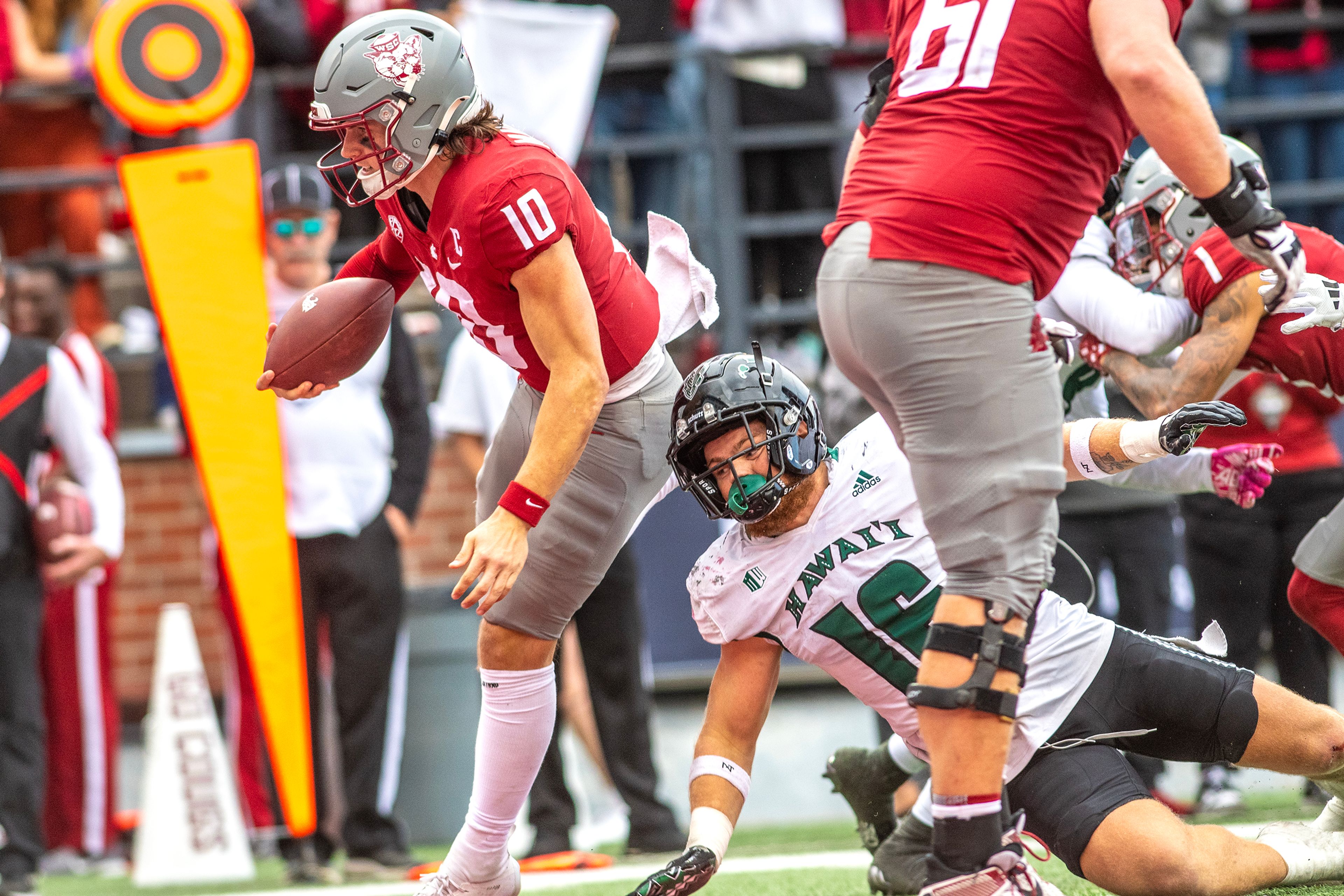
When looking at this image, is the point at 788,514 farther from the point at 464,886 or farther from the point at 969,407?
the point at 464,886

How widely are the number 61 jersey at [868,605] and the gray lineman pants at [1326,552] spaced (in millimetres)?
804

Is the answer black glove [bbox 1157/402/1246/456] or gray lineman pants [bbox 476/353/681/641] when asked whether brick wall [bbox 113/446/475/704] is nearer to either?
gray lineman pants [bbox 476/353/681/641]

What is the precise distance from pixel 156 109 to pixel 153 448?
190cm

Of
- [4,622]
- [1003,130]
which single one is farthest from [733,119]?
[1003,130]

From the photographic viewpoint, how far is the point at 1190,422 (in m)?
2.71

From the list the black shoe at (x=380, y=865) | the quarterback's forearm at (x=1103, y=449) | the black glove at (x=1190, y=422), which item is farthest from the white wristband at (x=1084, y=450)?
the black shoe at (x=380, y=865)

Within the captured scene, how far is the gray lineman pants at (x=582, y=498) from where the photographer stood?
122 inches

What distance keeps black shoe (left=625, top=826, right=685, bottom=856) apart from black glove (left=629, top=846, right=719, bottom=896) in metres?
2.22

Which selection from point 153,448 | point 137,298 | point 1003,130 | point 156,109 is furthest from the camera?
point 137,298

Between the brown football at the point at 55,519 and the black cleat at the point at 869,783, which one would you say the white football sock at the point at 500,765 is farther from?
the brown football at the point at 55,519

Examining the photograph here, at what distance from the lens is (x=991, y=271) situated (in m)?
2.36

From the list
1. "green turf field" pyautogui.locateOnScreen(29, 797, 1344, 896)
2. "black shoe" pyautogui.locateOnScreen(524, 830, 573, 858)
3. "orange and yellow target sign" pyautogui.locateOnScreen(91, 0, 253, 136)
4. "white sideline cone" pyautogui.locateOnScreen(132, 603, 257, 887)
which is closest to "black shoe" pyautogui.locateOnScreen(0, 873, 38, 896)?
"green turf field" pyautogui.locateOnScreen(29, 797, 1344, 896)

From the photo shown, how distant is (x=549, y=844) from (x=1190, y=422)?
9.09ft

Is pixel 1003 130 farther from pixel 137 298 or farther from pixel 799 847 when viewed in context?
pixel 137 298
